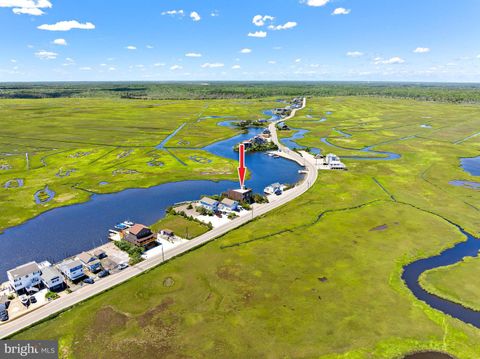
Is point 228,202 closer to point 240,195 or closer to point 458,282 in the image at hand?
point 240,195

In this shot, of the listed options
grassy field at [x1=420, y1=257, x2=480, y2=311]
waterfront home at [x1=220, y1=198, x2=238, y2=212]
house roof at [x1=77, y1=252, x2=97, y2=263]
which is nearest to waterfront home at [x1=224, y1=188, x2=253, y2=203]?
waterfront home at [x1=220, y1=198, x2=238, y2=212]

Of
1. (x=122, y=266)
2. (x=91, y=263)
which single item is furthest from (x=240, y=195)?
(x=91, y=263)

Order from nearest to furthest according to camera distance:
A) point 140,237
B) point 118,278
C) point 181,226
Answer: point 118,278 → point 140,237 → point 181,226

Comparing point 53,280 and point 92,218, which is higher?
point 53,280

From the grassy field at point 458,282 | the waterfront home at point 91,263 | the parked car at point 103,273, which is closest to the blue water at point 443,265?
the grassy field at point 458,282

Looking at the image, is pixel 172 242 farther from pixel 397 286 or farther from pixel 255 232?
pixel 397 286

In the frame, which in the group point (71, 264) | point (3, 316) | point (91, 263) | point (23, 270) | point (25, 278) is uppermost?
point (23, 270)

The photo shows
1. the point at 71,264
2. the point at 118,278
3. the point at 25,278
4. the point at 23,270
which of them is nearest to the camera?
the point at 25,278
